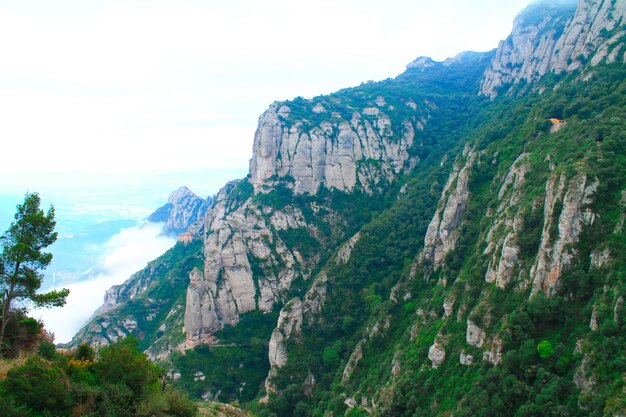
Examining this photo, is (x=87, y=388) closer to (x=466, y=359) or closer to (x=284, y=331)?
(x=466, y=359)

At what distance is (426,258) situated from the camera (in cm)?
7138

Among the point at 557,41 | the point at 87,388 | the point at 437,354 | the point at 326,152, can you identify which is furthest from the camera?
the point at 326,152

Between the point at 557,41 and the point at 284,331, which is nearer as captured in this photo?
the point at 284,331

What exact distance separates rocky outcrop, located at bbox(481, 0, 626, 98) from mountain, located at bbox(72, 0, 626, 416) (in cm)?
64

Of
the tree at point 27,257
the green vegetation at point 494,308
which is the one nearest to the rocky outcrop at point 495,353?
the green vegetation at point 494,308

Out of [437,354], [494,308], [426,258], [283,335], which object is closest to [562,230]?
[494,308]

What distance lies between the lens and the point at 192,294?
84625 millimetres

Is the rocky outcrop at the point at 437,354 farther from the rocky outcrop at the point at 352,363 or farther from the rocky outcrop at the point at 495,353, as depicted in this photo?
the rocky outcrop at the point at 352,363

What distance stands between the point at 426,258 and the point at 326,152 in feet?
203

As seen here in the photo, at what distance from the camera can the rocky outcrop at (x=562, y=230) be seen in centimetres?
4222

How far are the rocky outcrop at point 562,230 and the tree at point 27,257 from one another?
45.8 m

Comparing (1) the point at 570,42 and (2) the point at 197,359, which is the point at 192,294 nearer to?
(2) the point at 197,359

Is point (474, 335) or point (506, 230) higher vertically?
point (506, 230)

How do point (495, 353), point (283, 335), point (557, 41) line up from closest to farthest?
point (495, 353) → point (283, 335) → point (557, 41)
